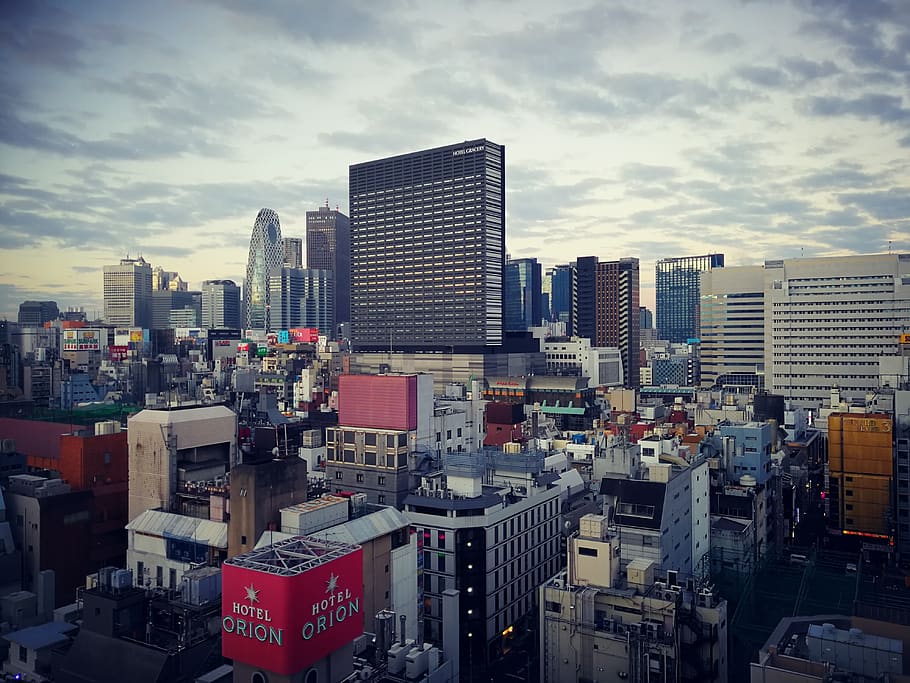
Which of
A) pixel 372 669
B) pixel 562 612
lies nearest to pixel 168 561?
pixel 372 669

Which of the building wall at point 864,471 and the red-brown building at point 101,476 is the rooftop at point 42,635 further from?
the building wall at point 864,471

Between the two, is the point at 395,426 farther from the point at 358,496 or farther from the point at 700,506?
the point at 700,506

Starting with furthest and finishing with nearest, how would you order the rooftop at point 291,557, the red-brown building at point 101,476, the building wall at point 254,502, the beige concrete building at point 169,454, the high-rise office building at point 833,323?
1. the high-rise office building at point 833,323
2. the red-brown building at point 101,476
3. the beige concrete building at point 169,454
4. the building wall at point 254,502
5. the rooftop at point 291,557

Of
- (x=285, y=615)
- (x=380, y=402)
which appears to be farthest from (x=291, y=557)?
(x=380, y=402)

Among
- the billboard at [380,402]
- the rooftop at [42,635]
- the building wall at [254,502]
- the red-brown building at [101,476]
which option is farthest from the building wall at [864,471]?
the rooftop at [42,635]

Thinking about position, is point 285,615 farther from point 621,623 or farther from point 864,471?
point 864,471

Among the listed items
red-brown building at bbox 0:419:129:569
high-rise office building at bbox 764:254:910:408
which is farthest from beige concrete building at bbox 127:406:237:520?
high-rise office building at bbox 764:254:910:408

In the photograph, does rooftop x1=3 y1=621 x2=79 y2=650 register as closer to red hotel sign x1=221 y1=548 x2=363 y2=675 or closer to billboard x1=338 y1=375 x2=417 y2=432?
red hotel sign x1=221 y1=548 x2=363 y2=675
